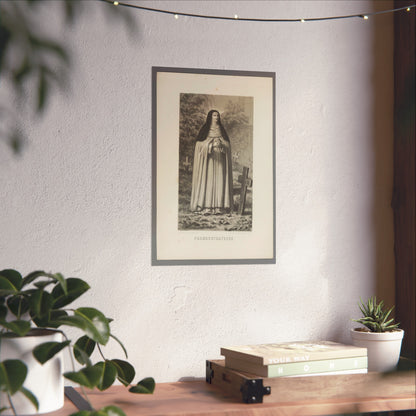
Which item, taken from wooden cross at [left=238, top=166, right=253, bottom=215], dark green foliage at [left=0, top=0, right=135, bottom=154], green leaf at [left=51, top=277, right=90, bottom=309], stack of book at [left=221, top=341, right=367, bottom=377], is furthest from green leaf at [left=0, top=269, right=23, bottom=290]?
dark green foliage at [left=0, top=0, right=135, bottom=154]

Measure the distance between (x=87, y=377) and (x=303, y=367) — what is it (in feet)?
2.17

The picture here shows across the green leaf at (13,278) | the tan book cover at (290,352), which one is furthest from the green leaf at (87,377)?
the tan book cover at (290,352)

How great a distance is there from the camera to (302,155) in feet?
7.06

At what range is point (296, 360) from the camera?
1758mm

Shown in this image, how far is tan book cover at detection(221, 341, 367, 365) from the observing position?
174cm

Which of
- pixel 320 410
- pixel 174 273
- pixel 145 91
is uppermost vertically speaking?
pixel 145 91

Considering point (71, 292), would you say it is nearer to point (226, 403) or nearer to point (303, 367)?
point (226, 403)

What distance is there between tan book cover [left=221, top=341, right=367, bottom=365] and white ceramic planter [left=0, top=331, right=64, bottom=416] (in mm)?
532

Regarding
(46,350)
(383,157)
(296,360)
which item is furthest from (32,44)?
(383,157)

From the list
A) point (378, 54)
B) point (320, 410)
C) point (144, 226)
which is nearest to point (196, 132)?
point (144, 226)

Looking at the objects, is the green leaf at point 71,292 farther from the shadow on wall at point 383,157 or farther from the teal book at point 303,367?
the shadow on wall at point 383,157

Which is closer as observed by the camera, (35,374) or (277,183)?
(35,374)

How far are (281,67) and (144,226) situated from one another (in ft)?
2.42

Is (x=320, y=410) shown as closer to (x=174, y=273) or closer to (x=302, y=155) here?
(x=174, y=273)
